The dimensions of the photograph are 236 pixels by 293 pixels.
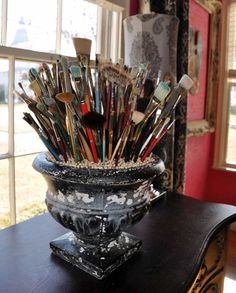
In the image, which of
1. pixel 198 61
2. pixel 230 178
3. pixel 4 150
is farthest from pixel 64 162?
pixel 230 178

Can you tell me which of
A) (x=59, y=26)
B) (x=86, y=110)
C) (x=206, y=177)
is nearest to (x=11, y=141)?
(x=59, y=26)

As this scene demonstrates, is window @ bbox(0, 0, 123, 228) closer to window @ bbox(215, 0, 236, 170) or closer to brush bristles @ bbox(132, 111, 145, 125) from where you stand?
brush bristles @ bbox(132, 111, 145, 125)

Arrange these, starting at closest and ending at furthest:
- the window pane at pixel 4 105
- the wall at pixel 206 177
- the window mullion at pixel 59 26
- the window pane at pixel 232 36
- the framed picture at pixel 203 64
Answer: the window pane at pixel 4 105 → the window mullion at pixel 59 26 → the framed picture at pixel 203 64 → the wall at pixel 206 177 → the window pane at pixel 232 36

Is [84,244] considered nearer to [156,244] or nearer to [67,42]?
[156,244]

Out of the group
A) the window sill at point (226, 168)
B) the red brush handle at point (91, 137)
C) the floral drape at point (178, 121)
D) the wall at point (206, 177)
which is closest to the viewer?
the red brush handle at point (91, 137)

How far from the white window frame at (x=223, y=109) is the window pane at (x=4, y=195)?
6.67 feet

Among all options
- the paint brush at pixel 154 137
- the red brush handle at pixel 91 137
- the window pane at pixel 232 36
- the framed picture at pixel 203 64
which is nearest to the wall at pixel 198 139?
the framed picture at pixel 203 64

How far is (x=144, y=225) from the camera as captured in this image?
0.91m

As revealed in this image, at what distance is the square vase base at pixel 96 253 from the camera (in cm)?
66

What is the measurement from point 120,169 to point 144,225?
350 millimetres

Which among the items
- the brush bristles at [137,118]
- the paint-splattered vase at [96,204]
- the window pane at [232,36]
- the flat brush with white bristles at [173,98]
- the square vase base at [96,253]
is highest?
the window pane at [232,36]

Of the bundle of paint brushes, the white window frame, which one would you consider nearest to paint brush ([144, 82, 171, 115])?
the bundle of paint brushes

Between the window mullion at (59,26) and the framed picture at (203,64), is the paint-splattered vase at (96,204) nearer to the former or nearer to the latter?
the window mullion at (59,26)

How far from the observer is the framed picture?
2.30 metres
